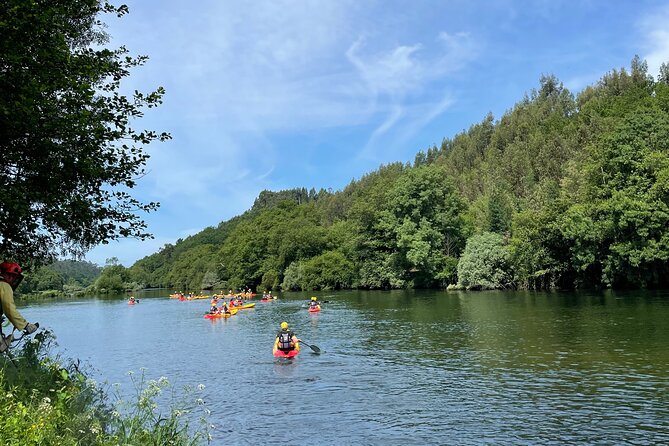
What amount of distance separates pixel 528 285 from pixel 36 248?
6170 centimetres

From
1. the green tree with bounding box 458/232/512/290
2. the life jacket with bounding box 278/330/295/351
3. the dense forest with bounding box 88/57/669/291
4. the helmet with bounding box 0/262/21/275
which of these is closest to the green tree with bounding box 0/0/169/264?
the helmet with bounding box 0/262/21/275

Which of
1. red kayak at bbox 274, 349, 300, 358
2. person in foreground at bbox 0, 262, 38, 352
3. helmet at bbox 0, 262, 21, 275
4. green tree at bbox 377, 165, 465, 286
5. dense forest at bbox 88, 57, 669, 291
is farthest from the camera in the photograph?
green tree at bbox 377, 165, 465, 286

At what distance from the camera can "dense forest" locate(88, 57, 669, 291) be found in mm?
53625

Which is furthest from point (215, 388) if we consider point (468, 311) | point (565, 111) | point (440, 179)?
point (565, 111)

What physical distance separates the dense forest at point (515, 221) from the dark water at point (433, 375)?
16.4m

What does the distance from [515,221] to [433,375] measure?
49080 mm

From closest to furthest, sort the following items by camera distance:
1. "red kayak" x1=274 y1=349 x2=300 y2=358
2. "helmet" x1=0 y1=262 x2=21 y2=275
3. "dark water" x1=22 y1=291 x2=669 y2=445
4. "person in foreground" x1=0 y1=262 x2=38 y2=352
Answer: "person in foreground" x1=0 y1=262 x2=38 y2=352, "helmet" x1=0 y1=262 x2=21 y2=275, "dark water" x1=22 y1=291 x2=669 y2=445, "red kayak" x1=274 y1=349 x2=300 y2=358

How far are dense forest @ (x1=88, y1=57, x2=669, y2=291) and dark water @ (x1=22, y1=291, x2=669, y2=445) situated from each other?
16434mm

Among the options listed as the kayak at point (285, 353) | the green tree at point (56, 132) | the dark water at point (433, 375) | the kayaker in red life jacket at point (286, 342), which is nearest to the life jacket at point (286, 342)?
the kayaker in red life jacket at point (286, 342)

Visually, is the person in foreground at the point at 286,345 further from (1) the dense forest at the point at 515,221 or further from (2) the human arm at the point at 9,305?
(1) the dense forest at the point at 515,221

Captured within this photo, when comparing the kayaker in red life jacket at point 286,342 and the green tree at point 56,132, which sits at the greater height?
the green tree at point 56,132

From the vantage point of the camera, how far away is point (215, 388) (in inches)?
774

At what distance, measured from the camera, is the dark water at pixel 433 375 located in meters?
13.5

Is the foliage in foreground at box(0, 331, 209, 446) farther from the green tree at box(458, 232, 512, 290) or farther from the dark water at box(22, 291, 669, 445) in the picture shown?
the green tree at box(458, 232, 512, 290)
